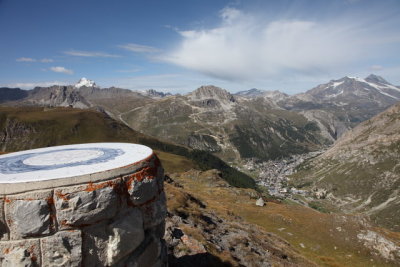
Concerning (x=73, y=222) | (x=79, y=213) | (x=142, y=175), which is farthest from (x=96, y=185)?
(x=142, y=175)

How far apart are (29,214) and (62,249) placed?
1.44 meters

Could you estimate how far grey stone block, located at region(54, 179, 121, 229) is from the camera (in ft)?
24.7

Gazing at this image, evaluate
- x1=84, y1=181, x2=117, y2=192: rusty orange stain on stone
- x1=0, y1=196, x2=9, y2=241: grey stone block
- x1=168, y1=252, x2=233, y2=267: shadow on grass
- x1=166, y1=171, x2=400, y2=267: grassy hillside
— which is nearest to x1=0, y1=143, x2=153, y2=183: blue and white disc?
x1=84, y1=181, x2=117, y2=192: rusty orange stain on stone

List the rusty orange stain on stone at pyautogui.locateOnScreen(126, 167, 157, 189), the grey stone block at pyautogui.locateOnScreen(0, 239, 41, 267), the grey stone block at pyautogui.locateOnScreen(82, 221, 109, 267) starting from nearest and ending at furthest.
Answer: the grey stone block at pyautogui.locateOnScreen(0, 239, 41, 267) → the grey stone block at pyautogui.locateOnScreen(82, 221, 109, 267) → the rusty orange stain on stone at pyautogui.locateOnScreen(126, 167, 157, 189)

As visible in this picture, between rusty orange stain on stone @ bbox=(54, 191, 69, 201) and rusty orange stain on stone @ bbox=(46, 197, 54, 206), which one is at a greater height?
rusty orange stain on stone @ bbox=(54, 191, 69, 201)

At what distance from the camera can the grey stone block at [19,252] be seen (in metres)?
7.45

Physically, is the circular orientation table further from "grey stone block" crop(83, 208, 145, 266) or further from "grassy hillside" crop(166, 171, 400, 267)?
"grassy hillside" crop(166, 171, 400, 267)

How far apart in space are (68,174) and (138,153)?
3371 millimetres

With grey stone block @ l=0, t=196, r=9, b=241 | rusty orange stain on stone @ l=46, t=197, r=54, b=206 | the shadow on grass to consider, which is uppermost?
rusty orange stain on stone @ l=46, t=197, r=54, b=206

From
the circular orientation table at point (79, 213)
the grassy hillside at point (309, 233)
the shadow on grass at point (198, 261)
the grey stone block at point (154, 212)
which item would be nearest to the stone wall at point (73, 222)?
the circular orientation table at point (79, 213)

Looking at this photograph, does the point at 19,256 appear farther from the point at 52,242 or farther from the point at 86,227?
the point at 86,227

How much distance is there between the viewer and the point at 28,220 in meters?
7.40

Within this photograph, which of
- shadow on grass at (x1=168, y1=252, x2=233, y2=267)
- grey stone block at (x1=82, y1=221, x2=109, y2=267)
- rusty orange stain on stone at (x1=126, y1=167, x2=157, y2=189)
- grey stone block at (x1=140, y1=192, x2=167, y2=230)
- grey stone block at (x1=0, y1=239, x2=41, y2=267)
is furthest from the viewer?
shadow on grass at (x1=168, y1=252, x2=233, y2=267)

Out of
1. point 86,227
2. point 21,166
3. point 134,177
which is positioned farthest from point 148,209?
point 21,166
